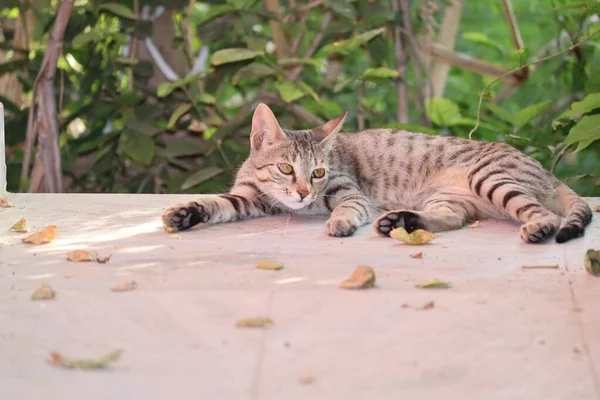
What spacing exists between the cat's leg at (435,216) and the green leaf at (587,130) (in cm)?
45

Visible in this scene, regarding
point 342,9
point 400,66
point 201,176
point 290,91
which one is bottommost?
point 201,176

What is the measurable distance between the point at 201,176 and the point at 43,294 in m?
2.25

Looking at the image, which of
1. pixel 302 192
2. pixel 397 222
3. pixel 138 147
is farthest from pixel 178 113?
pixel 397 222

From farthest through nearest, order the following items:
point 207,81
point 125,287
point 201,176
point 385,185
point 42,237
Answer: point 207,81 < point 201,176 < point 385,185 < point 42,237 < point 125,287

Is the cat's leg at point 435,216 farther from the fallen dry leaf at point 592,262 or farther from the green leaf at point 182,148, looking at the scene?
the green leaf at point 182,148

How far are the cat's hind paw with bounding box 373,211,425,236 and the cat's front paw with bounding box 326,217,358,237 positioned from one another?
85 mm

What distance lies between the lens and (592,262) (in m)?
2.36

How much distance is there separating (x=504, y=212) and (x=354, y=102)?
7.24 feet

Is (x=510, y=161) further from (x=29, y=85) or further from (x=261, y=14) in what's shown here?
(x=29, y=85)

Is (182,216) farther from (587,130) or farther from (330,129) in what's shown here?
(587,130)

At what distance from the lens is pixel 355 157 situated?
143 inches

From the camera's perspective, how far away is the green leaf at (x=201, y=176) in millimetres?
4305

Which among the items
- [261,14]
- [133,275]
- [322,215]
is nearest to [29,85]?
[261,14]

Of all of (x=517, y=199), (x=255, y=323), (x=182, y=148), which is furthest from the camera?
(x=182, y=148)
